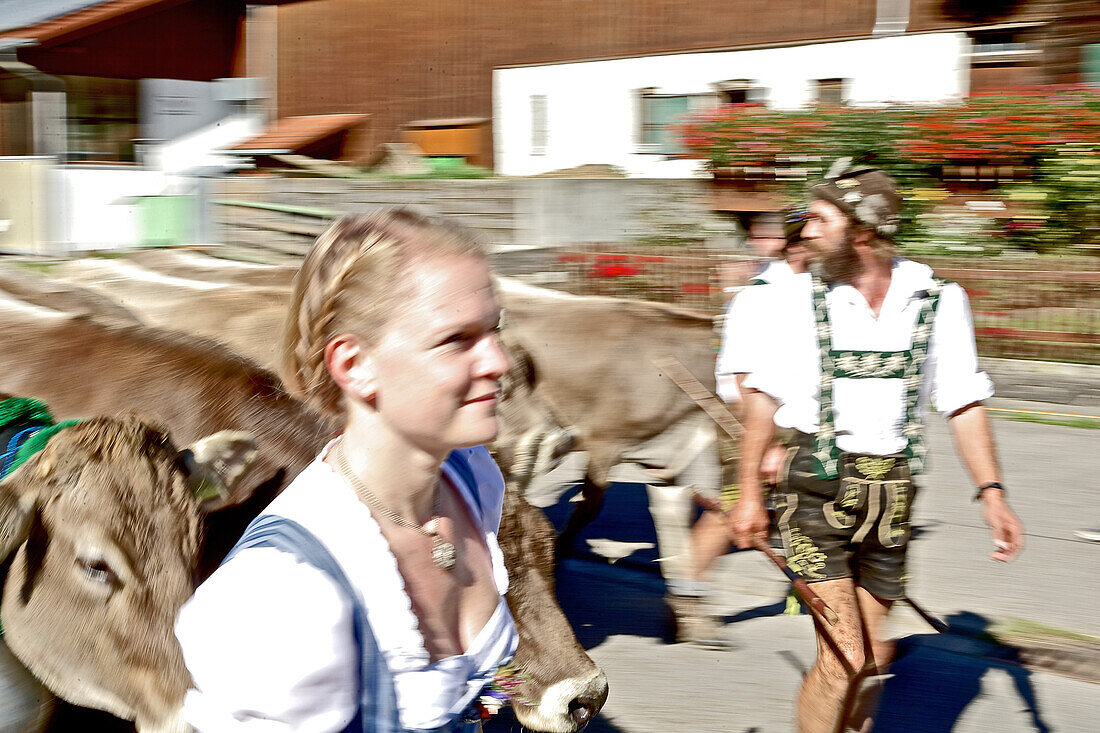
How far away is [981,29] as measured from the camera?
51.1 feet

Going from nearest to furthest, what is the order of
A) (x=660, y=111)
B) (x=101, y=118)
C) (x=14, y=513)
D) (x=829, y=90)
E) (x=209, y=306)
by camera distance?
(x=14, y=513) → (x=209, y=306) → (x=829, y=90) → (x=660, y=111) → (x=101, y=118)

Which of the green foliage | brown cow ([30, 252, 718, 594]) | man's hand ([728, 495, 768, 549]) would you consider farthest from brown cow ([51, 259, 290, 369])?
the green foliage

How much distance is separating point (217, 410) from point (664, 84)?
16771 mm

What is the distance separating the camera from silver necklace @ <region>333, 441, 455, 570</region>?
4.93ft

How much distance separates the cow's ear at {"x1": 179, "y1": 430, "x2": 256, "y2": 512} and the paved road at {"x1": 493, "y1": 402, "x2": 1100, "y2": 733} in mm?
1717

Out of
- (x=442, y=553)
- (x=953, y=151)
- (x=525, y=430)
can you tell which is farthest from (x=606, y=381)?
(x=953, y=151)

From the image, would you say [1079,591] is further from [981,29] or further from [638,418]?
[981,29]

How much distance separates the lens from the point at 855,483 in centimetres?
331

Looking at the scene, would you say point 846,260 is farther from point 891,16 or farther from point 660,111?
point 660,111

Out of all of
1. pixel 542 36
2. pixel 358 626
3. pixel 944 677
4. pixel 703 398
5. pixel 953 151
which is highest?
pixel 542 36

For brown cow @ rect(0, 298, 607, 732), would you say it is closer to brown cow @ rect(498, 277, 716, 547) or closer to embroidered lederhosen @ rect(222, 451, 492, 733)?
embroidered lederhosen @ rect(222, 451, 492, 733)

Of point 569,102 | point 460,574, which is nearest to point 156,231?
point 569,102

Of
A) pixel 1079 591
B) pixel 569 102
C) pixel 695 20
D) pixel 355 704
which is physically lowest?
pixel 1079 591

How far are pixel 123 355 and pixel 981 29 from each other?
14.6 meters
